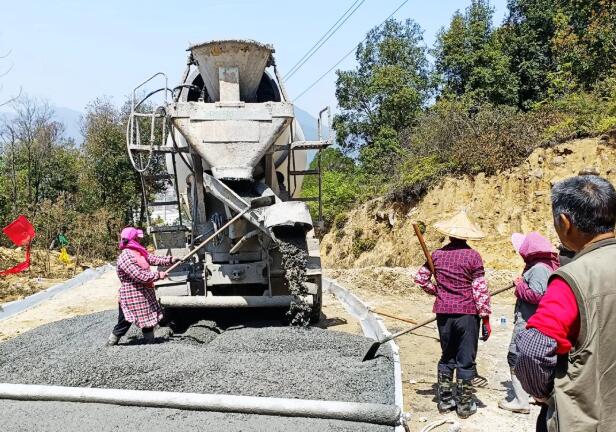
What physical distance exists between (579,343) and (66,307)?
378 inches

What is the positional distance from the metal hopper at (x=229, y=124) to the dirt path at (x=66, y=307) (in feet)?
12.7

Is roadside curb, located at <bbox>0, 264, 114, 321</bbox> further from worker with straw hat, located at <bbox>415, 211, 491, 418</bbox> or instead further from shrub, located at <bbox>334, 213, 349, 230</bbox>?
shrub, located at <bbox>334, 213, 349, 230</bbox>

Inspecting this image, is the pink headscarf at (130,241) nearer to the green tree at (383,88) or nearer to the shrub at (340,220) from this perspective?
the shrub at (340,220)

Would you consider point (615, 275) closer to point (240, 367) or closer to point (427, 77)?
point (240, 367)

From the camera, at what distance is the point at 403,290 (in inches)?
421

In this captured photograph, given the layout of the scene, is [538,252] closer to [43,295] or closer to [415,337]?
[415,337]

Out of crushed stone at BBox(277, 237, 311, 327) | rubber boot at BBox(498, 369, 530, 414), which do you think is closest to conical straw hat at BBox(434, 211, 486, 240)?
rubber boot at BBox(498, 369, 530, 414)

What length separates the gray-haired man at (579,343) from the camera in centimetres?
216

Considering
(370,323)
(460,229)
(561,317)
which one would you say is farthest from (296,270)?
(561,317)

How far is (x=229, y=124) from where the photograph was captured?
6547 millimetres

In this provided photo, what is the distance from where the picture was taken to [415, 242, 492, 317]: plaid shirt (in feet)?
15.1

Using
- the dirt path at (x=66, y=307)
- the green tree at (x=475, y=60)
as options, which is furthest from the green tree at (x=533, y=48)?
the dirt path at (x=66, y=307)

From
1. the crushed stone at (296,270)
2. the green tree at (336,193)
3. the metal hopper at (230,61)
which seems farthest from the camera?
the green tree at (336,193)

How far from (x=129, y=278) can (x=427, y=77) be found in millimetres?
24613
